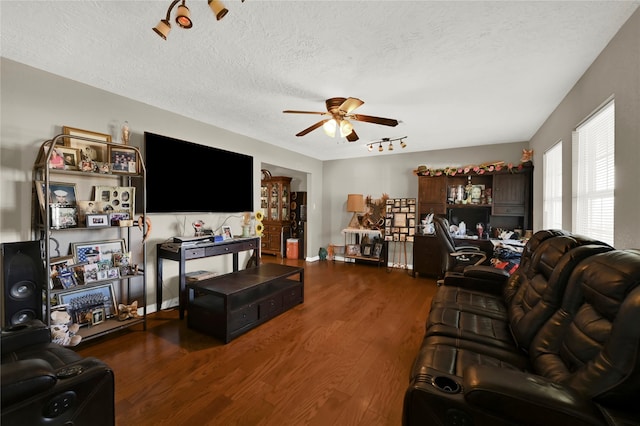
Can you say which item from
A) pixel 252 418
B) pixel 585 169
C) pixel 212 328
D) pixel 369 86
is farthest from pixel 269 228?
pixel 585 169

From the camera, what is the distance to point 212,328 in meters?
2.55

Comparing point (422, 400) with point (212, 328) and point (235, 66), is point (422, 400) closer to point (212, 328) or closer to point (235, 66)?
point (212, 328)

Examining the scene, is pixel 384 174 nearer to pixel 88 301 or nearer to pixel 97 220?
pixel 97 220

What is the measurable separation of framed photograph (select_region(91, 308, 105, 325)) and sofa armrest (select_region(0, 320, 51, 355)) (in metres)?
0.98

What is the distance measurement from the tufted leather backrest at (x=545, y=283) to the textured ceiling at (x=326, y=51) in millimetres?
1404

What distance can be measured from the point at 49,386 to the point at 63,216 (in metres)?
1.75

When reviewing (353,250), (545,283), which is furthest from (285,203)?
(545,283)

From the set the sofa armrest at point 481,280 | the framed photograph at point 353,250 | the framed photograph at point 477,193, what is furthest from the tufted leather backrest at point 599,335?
the framed photograph at point 353,250

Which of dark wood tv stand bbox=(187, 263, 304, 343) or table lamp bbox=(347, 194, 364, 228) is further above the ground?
table lamp bbox=(347, 194, 364, 228)

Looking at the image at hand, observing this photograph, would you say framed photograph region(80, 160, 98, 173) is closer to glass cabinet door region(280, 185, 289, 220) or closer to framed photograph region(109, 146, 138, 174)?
framed photograph region(109, 146, 138, 174)

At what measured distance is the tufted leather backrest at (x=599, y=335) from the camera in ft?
2.77

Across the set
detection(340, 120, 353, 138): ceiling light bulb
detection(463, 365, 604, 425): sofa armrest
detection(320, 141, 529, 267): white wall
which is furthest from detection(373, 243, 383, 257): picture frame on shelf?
detection(463, 365, 604, 425): sofa armrest

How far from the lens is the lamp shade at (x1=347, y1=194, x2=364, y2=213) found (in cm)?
566

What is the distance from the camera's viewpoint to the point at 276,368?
207cm
